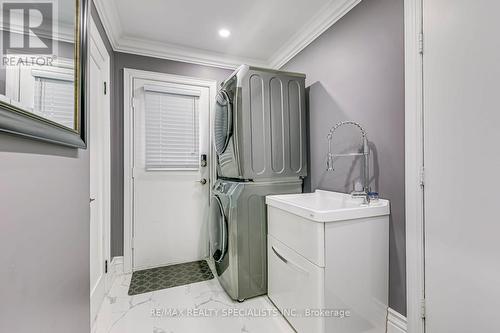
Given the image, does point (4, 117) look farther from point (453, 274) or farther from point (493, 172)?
point (453, 274)

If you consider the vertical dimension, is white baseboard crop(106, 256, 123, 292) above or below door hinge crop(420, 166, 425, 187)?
below

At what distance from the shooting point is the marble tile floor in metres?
1.55

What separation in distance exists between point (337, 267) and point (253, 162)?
98 centimetres

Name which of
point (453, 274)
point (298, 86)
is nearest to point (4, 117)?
point (453, 274)

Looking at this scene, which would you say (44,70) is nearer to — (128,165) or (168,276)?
(128,165)

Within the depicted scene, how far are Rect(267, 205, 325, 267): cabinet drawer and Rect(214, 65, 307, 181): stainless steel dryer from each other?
0.41 metres

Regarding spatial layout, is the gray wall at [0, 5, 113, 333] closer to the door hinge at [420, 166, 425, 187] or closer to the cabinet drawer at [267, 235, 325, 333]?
the cabinet drawer at [267, 235, 325, 333]

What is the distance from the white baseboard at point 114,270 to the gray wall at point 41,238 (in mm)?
1217

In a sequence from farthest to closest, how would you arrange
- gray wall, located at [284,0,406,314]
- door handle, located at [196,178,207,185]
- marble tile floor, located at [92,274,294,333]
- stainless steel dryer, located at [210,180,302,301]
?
door handle, located at [196,178,207,185] → stainless steel dryer, located at [210,180,302,301] → marble tile floor, located at [92,274,294,333] → gray wall, located at [284,0,406,314]

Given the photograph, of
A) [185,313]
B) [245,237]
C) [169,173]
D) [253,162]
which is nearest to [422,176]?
[253,162]

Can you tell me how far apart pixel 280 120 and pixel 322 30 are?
2.98 ft

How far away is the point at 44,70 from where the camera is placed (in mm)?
673

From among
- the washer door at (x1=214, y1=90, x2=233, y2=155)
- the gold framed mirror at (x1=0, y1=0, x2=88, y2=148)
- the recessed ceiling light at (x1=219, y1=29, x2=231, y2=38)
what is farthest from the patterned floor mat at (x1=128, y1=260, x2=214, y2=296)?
the recessed ceiling light at (x1=219, y1=29, x2=231, y2=38)

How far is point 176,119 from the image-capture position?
2.56 metres
